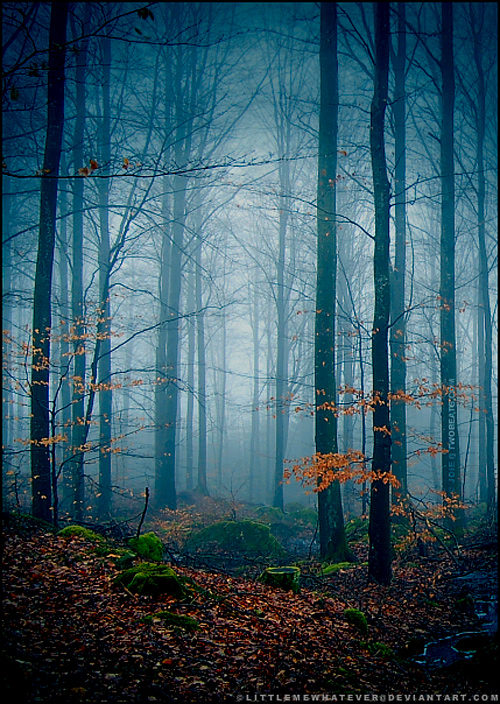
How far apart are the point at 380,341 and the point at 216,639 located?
206 inches

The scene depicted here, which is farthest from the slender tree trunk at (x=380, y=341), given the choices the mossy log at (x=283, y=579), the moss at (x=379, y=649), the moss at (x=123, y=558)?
the moss at (x=123, y=558)

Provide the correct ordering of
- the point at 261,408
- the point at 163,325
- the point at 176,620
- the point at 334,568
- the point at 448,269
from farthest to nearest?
the point at 163,325 → the point at 261,408 → the point at 448,269 → the point at 334,568 → the point at 176,620

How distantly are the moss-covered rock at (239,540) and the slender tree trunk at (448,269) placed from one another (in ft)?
16.1

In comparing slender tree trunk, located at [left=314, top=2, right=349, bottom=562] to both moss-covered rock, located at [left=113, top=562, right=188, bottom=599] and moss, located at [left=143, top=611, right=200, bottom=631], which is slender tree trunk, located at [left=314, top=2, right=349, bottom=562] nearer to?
moss-covered rock, located at [left=113, top=562, right=188, bottom=599]

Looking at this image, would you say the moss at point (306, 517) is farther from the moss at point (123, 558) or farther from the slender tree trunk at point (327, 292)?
the moss at point (123, 558)

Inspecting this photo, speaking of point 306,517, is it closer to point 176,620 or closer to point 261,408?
point 261,408

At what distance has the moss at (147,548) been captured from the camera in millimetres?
7223

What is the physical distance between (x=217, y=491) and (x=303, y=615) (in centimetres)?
1972

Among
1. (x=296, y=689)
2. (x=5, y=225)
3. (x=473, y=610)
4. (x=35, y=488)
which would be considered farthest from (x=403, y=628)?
(x=5, y=225)

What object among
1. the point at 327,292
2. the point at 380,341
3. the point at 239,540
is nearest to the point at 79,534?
the point at 239,540

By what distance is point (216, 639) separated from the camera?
15.8 ft

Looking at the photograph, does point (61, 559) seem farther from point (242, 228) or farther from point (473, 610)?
point (242, 228)

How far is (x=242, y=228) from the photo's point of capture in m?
24.2

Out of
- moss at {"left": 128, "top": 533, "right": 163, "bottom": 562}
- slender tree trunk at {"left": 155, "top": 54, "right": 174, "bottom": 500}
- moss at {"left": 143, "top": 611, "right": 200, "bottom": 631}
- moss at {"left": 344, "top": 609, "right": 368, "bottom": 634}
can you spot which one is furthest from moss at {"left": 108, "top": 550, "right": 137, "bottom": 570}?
slender tree trunk at {"left": 155, "top": 54, "right": 174, "bottom": 500}
